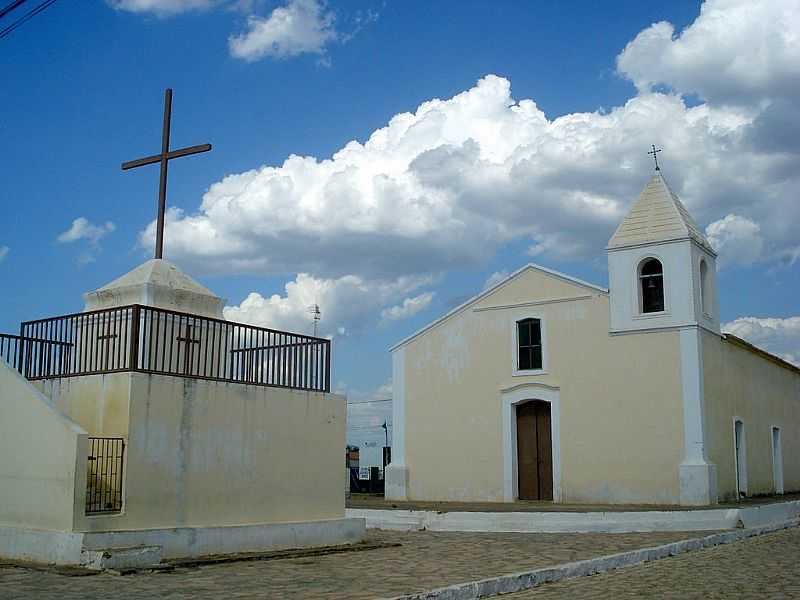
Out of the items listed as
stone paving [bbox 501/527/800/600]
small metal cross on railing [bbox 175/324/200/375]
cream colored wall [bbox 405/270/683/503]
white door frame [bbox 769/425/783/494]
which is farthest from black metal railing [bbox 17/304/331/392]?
white door frame [bbox 769/425/783/494]

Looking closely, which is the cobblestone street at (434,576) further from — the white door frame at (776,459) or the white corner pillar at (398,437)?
the white door frame at (776,459)

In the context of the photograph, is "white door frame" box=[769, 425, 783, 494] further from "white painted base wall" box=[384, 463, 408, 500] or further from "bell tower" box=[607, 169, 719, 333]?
"white painted base wall" box=[384, 463, 408, 500]

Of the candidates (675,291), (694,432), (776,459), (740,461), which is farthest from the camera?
(776,459)

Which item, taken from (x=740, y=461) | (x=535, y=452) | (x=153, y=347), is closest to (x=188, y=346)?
(x=153, y=347)

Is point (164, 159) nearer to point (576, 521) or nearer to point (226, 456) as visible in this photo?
point (226, 456)

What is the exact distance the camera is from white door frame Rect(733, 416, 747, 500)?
75.8 feet

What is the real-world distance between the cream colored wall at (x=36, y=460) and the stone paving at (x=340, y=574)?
2.76ft

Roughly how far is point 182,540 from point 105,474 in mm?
1317

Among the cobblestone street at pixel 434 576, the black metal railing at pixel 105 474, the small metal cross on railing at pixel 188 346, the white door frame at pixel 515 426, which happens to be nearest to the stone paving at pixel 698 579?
the cobblestone street at pixel 434 576

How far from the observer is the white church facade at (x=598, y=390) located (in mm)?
21641

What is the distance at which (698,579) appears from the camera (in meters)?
10.4

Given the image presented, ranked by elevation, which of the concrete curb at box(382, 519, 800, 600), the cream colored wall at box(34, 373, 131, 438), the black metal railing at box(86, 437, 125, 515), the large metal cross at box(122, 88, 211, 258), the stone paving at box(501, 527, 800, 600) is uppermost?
the large metal cross at box(122, 88, 211, 258)

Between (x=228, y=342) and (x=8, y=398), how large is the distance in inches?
121

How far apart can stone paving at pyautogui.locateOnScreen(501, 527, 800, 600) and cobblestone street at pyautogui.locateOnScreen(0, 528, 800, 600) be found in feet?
0.04
